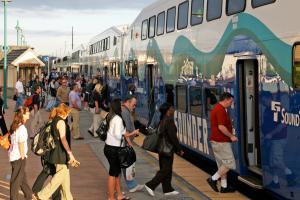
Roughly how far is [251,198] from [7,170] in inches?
195

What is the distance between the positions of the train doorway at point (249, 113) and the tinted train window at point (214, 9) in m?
1.38

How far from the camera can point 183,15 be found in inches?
508

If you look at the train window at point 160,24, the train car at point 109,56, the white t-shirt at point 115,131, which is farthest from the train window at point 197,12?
the train car at point 109,56

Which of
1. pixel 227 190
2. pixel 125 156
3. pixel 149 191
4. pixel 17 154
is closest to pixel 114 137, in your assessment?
pixel 125 156

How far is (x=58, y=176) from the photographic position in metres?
8.00

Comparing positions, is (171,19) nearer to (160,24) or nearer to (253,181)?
(160,24)

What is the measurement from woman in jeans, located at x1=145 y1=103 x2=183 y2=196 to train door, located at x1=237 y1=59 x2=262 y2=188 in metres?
1.17

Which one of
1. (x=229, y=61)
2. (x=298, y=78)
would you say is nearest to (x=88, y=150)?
(x=229, y=61)

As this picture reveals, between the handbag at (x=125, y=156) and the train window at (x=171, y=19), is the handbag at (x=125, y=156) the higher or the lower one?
the lower one

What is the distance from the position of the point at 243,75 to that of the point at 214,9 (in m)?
1.87

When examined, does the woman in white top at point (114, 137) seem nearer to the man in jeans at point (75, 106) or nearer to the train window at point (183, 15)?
the train window at point (183, 15)

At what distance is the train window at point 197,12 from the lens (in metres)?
11.5

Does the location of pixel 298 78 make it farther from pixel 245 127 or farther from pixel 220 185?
pixel 220 185

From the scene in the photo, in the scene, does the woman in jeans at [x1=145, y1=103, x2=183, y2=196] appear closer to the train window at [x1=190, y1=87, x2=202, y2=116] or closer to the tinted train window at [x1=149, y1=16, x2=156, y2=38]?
the train window at [x1=190, y1=87, x2=202, y2=116]
